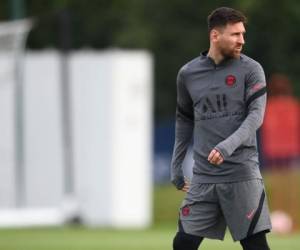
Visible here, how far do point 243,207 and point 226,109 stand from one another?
0.67m

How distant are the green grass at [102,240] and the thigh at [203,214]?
21.2ft

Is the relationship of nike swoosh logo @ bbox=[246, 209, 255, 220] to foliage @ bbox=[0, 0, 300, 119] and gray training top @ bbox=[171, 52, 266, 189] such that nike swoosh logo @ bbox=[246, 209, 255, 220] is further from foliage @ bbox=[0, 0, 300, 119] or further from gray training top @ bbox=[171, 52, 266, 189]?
foliage @ bbox=[0, 0, 300, 119]

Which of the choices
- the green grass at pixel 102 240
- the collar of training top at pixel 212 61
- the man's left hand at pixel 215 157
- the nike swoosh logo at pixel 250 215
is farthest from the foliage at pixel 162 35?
the man's left hand at pixel 215 157

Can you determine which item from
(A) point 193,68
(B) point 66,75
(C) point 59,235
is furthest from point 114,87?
(A) point 193,68

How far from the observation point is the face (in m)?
9.86

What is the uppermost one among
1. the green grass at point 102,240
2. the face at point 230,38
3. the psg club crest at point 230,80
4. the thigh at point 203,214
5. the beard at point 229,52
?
the face at point 230,38

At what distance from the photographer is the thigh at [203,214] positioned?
9977 millimetres

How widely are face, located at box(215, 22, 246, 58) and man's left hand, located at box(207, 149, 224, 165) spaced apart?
722mm

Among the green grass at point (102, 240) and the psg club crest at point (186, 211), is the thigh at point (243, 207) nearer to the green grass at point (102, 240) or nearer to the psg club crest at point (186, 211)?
the psg club crest at point (186, 211)

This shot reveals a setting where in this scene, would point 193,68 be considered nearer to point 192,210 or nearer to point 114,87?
point 192,210

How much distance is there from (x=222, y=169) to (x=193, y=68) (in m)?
0.73

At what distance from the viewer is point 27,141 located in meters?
25.5

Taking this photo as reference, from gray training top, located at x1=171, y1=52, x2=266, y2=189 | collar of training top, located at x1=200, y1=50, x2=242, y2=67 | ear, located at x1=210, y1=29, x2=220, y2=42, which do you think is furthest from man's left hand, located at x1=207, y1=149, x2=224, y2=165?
ear, located at x1=210, y1=29, x2=220, y2=42

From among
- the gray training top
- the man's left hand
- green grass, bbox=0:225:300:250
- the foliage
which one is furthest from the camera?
the foliage
